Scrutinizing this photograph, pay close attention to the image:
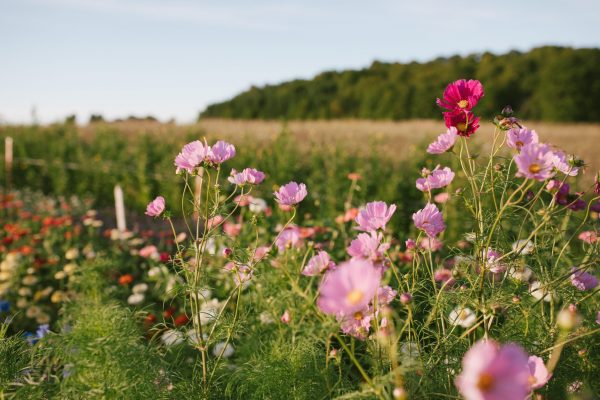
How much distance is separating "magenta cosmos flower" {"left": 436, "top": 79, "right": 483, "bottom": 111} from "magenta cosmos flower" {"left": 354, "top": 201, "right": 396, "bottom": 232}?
312mm

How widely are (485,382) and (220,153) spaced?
2.87 feet

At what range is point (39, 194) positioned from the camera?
24.1ft

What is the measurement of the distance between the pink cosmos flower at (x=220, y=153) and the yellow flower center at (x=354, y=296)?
0.65 meters

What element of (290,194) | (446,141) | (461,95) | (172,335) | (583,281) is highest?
(461,95)

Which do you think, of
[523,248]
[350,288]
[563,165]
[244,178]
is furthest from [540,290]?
[350,288]

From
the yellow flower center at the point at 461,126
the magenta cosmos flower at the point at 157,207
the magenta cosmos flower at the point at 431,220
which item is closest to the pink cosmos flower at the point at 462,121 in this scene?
the yellow flower center at the point at 461,126

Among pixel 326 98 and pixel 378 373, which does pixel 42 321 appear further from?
pixel 326 98

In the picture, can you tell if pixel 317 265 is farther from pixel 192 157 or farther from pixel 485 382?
pixel 485 382

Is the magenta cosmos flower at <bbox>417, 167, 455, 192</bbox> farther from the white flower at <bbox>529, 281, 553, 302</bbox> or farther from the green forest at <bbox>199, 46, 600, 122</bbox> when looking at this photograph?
the green forest at <bbox>199, 46, 600, 122</bbox>

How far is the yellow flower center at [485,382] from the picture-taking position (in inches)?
21.0

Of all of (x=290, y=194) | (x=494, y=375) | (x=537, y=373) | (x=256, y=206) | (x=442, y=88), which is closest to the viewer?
(x=494, y=375)

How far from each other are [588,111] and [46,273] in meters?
30.0

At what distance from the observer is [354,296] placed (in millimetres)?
671

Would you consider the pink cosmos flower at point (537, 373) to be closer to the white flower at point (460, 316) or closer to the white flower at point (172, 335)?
the white flower at point (460, 316)
